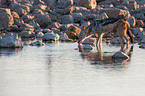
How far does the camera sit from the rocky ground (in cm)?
2887

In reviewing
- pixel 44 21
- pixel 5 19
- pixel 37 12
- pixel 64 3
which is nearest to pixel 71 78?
pixel 5 19

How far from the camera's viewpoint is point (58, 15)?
39.4 metres

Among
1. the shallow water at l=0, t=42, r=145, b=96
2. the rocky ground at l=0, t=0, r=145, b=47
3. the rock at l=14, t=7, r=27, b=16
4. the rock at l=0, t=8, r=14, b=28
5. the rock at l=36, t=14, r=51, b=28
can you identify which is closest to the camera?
the shallow water at l=0, t=42, r=145, b=96

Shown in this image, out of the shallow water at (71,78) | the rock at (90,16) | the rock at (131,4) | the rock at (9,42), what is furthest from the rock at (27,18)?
the shallow water at (71,78)

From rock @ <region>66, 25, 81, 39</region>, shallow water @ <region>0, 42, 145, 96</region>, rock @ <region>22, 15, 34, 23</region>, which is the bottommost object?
shallow water @ <region>0, 42, 145, 96</region>

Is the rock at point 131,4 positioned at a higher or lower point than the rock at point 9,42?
higher

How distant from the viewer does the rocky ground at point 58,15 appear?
28869 mm

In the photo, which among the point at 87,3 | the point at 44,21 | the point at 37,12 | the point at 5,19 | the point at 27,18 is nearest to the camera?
the point at 5,19

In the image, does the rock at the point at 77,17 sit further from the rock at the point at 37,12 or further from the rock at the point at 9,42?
the rock at the point at 9,42

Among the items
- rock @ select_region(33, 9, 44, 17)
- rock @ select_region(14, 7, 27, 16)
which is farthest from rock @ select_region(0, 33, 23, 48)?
rock @ select_region(14, 7, 27, 16)

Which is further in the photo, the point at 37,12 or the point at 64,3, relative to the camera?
the point at 64,3

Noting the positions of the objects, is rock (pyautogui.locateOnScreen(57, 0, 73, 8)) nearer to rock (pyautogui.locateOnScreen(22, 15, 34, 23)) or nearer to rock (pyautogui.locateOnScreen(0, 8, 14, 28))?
rock (pyautogui.locateOnScreen(22, 15, 34, 23))

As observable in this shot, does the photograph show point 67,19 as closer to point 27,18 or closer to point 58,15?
point 58,15

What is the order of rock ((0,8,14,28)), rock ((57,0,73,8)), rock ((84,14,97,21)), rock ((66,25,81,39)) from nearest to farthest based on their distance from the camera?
rock ((66,25,81,39))
rock ((0,8,14,28))
rock ((84,14,97,21))
rock ((57,0,73,8))
